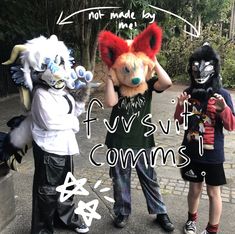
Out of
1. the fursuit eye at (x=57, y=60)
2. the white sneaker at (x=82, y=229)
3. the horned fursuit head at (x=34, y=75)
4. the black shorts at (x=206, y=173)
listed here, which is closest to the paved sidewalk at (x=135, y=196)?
the white sneaker at (x=82, y=229)

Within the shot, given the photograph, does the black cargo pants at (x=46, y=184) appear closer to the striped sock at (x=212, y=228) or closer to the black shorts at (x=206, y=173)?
the black shorts at (x=206, y=173)

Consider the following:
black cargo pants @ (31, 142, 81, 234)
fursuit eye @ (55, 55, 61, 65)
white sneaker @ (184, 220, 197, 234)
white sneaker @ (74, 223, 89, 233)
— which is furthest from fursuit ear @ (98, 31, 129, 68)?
white sneaker @ (184, 220, 197, 234)

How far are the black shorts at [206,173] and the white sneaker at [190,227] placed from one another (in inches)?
18.0

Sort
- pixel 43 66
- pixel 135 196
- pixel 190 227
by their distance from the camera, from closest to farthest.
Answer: pixel 43 66, pixel 190 227, pixel 135 196

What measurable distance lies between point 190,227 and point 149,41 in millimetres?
1689

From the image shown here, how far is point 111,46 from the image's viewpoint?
3.26m

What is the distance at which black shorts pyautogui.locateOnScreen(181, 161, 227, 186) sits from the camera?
3.20 m

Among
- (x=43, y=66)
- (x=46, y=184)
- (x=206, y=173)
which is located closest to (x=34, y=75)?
(x=43, y=66)

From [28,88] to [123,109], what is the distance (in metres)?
0.82

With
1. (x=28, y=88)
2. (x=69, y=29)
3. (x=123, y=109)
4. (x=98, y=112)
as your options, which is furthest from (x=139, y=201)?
(x=69, y=29)

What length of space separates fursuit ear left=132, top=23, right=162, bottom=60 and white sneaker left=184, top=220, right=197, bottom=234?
4.99 feet

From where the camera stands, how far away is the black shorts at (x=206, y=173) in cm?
320

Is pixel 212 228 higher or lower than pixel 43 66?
lower

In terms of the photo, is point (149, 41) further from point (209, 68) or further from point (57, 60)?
point (57, 60)
